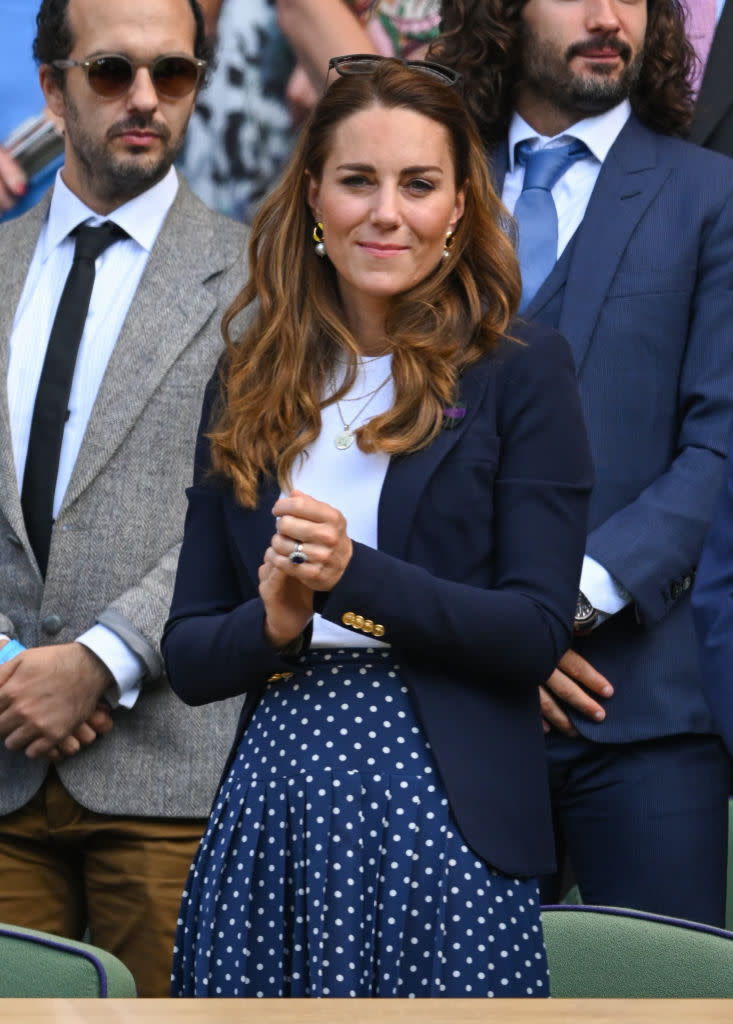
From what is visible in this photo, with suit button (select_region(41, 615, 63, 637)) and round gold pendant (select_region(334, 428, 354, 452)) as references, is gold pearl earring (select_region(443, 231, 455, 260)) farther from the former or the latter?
suit button (select_region(41, 615, 63, 637))

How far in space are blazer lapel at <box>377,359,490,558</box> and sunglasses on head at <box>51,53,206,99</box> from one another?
1234mm

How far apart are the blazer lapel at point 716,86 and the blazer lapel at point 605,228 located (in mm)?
498

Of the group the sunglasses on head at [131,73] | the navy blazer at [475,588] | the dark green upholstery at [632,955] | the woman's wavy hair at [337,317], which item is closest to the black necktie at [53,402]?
the sunglasses on head at [131,73]

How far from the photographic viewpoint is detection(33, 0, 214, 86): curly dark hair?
3.26 metres

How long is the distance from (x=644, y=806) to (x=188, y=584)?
875 millimetres

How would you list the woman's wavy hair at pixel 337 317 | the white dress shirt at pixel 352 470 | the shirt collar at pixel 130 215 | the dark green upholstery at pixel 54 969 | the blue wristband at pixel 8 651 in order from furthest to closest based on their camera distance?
the shirt collar at pixel 130 215 < the blue wristband at pixel 8 651 < the woman's wavy hair at pixel 337 317 < the white dress shirt at pixel 352 470 < the dark green upholstery at pixel 54 969

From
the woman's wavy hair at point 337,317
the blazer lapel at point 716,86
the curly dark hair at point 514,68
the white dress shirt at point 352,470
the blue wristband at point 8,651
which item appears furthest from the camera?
the blazer lapel at point 716,86

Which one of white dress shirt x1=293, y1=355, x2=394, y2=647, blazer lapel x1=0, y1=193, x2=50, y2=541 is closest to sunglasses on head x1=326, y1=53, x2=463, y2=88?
white dress shirt x1=293, y1=355, x2=394, y2=647

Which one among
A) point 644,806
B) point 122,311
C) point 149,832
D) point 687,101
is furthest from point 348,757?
point 687,101

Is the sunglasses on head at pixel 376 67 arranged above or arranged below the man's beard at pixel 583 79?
above

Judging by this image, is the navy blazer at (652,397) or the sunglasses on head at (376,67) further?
the navy blazer at (652,397)

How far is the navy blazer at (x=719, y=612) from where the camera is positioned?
6.91ft

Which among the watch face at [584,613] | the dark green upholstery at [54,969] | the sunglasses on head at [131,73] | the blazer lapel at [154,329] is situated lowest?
the dark green upholstery at [54,969]

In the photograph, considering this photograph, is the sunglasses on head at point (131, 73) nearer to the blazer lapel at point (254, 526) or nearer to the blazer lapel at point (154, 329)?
the blazer lapel at point (154, 329)
